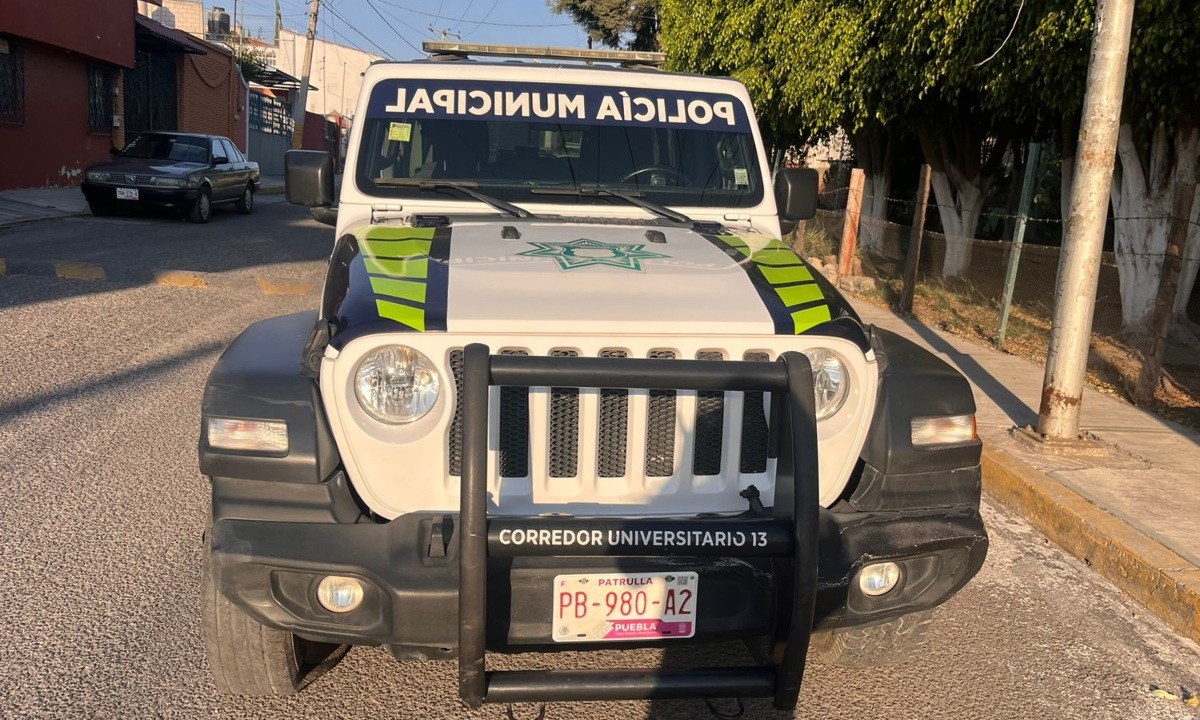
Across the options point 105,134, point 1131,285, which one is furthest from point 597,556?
→ point 105,134

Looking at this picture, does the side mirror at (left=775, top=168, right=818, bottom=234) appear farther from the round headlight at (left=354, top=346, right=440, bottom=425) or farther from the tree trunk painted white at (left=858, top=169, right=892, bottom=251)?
the tree trunk painted white at (left=858, top=169, right=892, bottom=251)

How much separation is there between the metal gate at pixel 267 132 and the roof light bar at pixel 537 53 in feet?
111

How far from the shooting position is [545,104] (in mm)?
4516

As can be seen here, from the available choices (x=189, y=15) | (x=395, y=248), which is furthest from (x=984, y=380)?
(x=189, y=15)

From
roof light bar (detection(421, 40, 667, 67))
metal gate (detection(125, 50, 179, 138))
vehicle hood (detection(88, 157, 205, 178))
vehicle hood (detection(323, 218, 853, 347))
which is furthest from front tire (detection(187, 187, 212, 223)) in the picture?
vehicle hood (detection(323, 218, 853, 347))

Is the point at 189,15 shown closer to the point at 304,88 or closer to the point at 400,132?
the point at 304,88

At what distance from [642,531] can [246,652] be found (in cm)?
127

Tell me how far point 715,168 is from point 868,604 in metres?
2.32

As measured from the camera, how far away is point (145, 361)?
7.36 metres

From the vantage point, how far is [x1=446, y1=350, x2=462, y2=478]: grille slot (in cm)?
278

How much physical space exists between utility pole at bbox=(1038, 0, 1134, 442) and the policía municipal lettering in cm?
241

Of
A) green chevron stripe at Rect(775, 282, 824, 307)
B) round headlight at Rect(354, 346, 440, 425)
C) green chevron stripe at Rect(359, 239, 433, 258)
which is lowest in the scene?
round headlight at Rect(354, 346, 440, 425)

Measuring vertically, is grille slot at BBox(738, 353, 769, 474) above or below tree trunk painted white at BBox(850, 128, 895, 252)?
below

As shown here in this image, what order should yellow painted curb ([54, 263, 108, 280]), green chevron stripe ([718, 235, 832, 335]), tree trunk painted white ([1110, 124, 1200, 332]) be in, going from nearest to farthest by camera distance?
green chevron stripe ([718, 235, 832, 335])
tree trunk painted white ([1110, 124, 1200, 332])
yellow painted curb ([54, 263, 108, 280])
